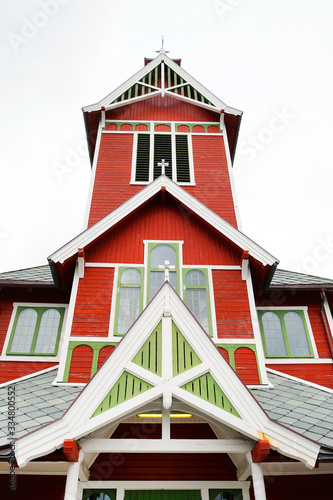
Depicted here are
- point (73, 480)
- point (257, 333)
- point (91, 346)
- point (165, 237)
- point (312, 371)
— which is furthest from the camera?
point (165, 237)

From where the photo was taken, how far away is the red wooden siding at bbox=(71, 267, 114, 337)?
10656 millimetres

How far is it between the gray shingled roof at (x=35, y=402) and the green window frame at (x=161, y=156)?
8.11 m

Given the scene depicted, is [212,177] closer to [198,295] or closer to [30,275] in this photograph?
[198,295]

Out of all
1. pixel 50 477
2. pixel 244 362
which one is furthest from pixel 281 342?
pixel 50 477

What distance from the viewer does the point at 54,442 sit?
21.2ft

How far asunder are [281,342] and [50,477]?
22.6 feet

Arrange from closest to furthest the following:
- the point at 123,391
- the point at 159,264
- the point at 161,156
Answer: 1. the point at 123,391
2. the point at 159,264
3. the point at 161,156

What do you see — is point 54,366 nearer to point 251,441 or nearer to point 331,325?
point 251,441

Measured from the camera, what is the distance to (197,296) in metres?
11.3

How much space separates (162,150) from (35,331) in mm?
8525

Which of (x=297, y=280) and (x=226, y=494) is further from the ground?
(x=297, y=280)

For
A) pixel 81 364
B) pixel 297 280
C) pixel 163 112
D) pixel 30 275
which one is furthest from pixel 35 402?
pixel 163 112

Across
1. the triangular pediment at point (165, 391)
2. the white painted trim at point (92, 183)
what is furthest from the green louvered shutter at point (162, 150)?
the triangular pediment at point (165, 391)

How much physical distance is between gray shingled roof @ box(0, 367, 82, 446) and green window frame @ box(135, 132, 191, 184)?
8.11 meters
